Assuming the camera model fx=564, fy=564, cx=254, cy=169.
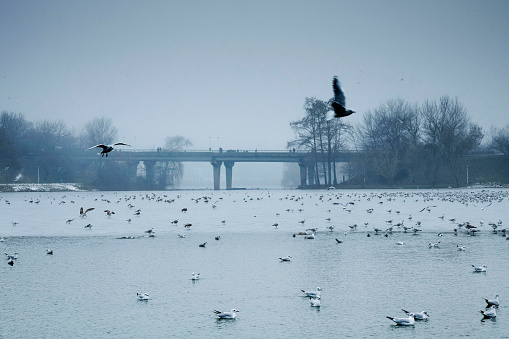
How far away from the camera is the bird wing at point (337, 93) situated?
10.5m

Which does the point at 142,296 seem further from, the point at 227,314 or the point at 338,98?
the point at 338,98

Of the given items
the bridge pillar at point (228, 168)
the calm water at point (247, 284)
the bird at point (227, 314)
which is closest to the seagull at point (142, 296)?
the calm water at point (247, 284)

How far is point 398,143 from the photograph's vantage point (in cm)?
8794

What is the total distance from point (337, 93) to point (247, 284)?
15.4 feet

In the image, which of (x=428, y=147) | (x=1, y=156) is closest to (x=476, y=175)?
(x=428, y=147)

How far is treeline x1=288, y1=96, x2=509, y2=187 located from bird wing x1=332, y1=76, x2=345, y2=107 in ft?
237

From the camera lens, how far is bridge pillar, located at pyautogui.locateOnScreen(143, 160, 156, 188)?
96.9m

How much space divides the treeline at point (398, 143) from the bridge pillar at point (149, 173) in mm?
26971

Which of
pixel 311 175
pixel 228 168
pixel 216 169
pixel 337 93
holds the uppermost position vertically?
pixel 228 168

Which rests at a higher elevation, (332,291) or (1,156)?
(1,156)

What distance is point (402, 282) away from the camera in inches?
490

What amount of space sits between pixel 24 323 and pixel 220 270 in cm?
547

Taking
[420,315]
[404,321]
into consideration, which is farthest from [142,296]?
[420,315]

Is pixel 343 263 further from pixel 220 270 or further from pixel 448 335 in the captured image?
pixel 448 335
